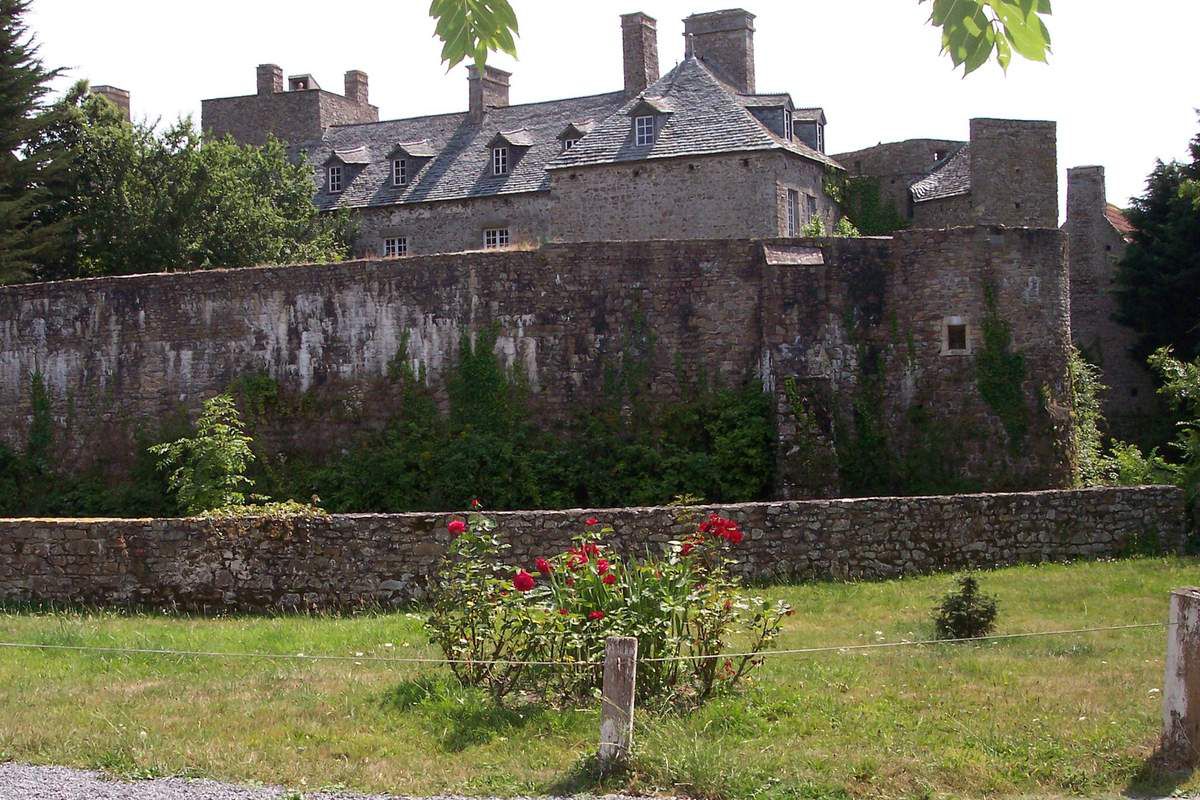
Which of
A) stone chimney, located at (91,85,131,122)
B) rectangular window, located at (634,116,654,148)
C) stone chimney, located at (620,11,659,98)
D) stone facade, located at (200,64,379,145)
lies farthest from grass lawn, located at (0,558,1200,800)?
stone chimney, located at (91,85,131,122)

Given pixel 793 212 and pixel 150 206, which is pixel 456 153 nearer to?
pixel 150 206

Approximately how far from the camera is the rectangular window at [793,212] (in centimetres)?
3173

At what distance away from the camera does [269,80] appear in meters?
45.6

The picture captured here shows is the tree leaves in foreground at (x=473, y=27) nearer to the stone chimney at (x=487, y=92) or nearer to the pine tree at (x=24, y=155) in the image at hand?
the pine tree at (x=24, y=155)

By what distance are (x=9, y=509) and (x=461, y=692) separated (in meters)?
16.5

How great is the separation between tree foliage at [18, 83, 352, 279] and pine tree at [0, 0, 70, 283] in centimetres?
47

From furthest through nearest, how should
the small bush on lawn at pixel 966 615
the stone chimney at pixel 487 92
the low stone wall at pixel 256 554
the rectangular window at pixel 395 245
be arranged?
the stone chimney at pixel 487 92 → the rectangular window at pixel 395 245 → the low stone wall at pixel 256 554 → the small bush on lawn at pixel 966 615

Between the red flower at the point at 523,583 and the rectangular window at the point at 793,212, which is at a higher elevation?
the rectangular window at the point at 793,212

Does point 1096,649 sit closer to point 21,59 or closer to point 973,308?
point 973,308

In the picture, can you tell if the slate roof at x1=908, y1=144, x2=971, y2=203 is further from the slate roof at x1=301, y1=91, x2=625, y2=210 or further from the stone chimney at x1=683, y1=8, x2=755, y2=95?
the slate roof at x1=301, y1=91, x2=625, y2=210

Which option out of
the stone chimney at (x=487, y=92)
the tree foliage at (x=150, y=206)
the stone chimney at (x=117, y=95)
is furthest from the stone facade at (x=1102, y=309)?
the stone chimney at (x=117, y=95)

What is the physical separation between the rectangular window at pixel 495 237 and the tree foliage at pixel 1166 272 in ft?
53.7

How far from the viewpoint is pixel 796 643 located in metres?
12.1

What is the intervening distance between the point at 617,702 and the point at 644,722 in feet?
2.30
